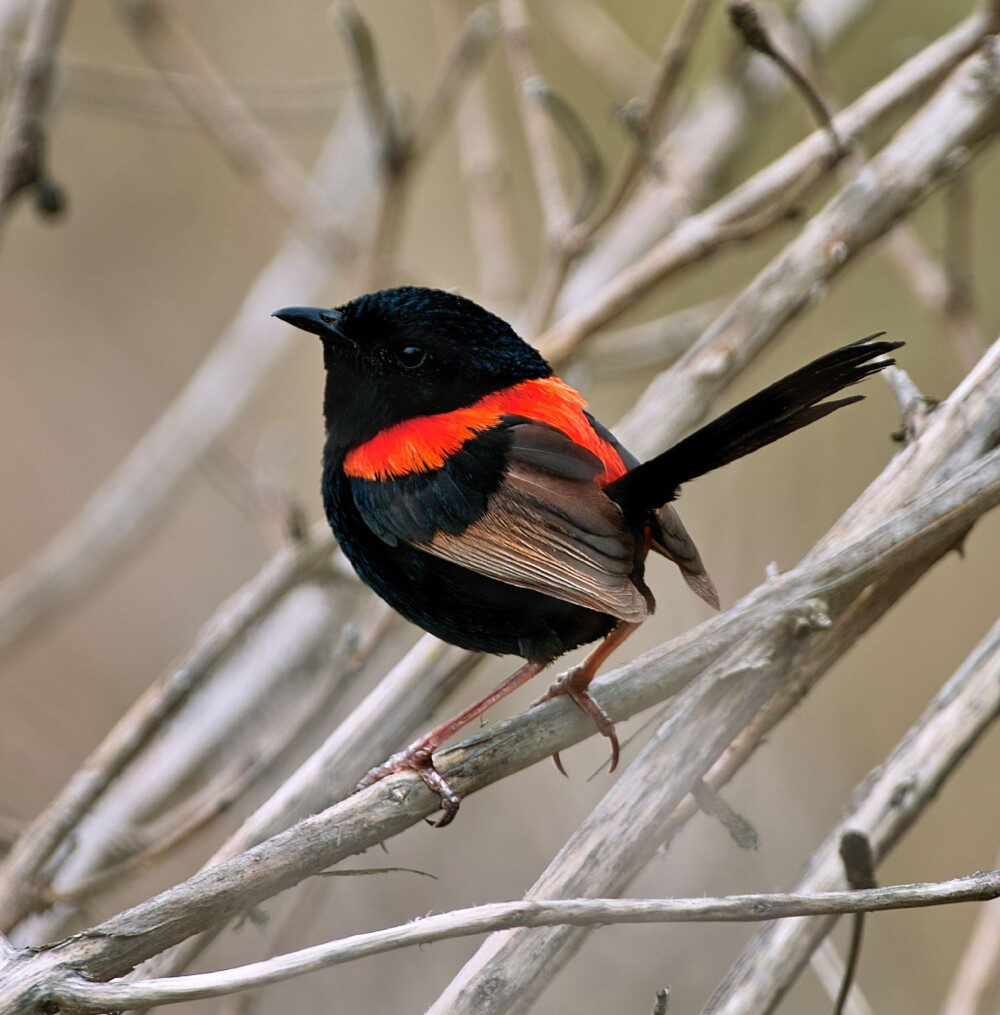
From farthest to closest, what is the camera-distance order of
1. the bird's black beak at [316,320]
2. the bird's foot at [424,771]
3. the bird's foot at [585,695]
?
the bird's black beak at [316,320]
the bird's foot at [585,695]
the bird's foot at [424,771]

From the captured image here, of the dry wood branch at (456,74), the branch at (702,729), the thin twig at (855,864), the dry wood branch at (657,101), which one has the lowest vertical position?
the thin twig at (855,864)

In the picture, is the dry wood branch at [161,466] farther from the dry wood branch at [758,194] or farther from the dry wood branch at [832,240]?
the dry wood branch at [832,240]

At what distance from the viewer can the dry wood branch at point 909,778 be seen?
75.7 inches

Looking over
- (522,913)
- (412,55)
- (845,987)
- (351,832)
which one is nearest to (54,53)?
(351,832)

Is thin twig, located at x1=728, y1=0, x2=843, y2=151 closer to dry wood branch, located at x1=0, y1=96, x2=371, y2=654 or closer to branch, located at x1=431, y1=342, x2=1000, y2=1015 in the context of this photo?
branch, located at x1=431, y1=342, x2=1000, y2=1015

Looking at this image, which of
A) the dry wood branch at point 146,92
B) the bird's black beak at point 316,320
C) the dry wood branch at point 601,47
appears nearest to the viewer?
the bird's black beak at point 316,320

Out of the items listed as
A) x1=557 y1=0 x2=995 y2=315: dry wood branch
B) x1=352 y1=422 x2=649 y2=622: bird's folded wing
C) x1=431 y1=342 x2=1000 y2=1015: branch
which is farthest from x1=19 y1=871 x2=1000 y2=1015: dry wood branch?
x1=557 y1=0 x2=995 y2=315: dry wood branch

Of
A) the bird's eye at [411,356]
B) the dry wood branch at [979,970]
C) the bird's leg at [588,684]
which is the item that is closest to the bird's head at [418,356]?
the bird's eye at [411,356]

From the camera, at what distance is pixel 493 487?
2.44m

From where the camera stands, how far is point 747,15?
263 centimetres

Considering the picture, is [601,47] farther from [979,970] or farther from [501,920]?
[501,920]

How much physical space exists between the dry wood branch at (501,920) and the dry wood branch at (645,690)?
5.8 inches

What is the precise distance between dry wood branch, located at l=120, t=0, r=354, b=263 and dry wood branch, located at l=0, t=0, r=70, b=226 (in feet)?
3.15

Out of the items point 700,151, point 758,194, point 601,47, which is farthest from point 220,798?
point 601,47
